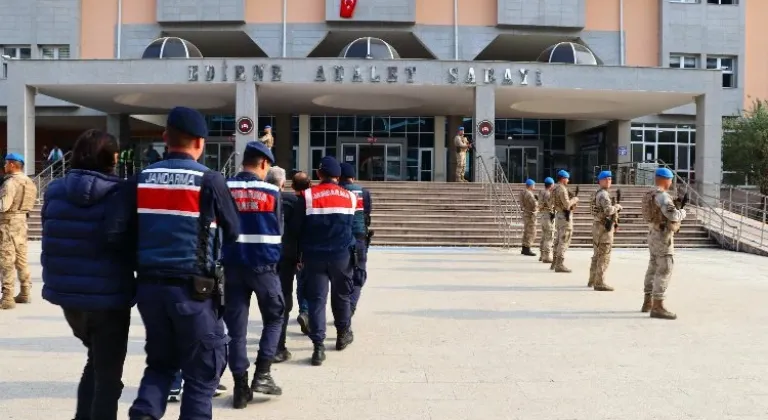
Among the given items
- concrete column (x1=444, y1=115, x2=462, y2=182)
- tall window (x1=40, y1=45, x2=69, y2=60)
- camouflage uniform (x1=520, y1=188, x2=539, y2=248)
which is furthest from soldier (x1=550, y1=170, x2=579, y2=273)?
tall window (x1=40, y1=45, x2=69, y2=60)

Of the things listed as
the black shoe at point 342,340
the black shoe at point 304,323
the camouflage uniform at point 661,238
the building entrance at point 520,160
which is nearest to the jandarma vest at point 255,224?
the black shoe at point 342,340

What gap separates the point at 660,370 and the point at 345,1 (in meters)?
26.2

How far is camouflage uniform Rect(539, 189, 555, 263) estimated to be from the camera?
14.6 m

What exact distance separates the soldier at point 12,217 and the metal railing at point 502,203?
1268 centimetres

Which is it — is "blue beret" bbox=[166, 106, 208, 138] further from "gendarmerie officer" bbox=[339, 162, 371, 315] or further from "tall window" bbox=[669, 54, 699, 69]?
"tall window" bbox=[669, 54, 699, 69]

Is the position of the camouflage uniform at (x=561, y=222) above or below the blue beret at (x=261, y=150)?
below

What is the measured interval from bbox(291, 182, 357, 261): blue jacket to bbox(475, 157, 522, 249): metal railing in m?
13.1

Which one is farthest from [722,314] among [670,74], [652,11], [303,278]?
[652,11]

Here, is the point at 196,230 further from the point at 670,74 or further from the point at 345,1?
the point at 345,1

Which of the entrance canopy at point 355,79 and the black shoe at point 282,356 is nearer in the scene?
the black shoe at point 282,356

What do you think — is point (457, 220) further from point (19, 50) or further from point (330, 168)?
point (19, 50)

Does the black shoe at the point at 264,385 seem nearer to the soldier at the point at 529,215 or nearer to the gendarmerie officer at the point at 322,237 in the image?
the gendarmerie officer at the point at 322,237

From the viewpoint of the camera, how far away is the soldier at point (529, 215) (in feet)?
54.9

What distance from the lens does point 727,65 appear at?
111 ft
